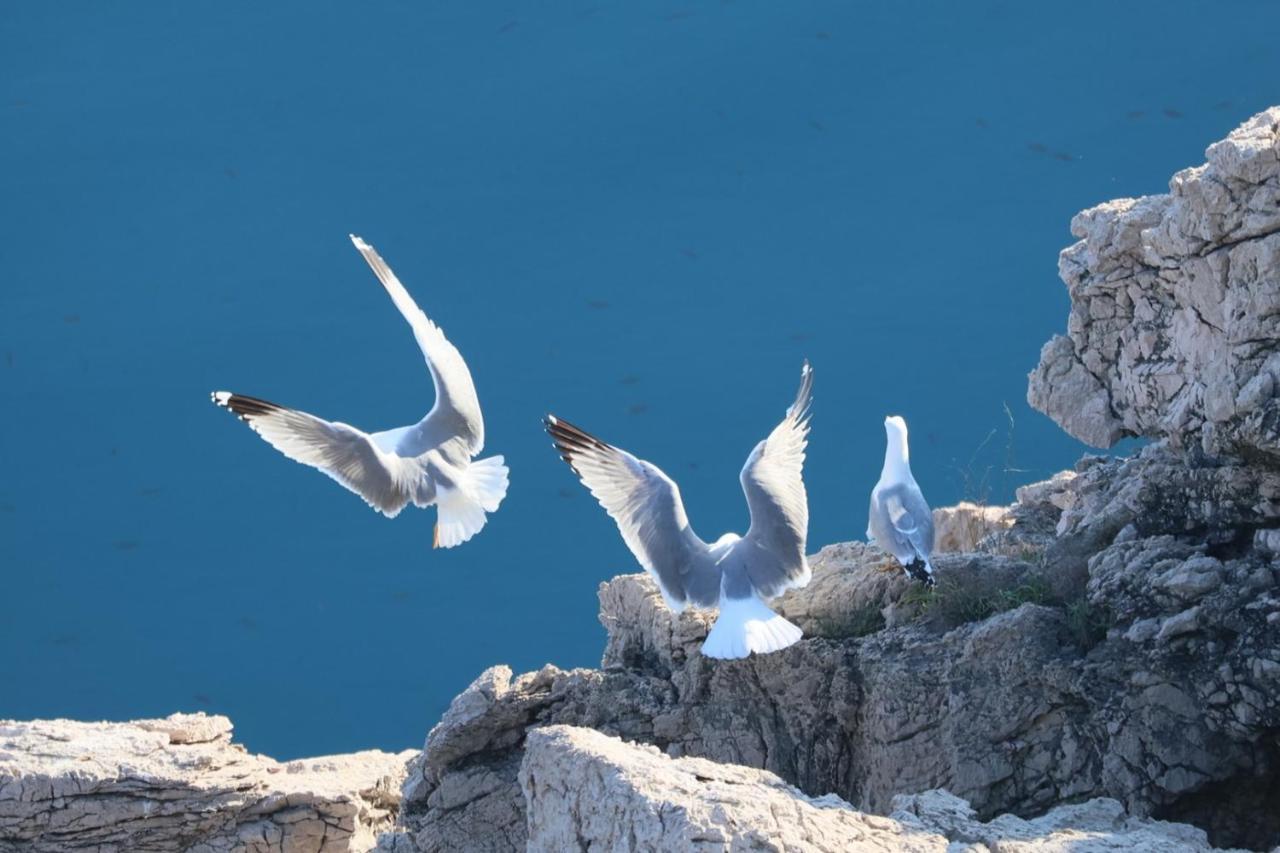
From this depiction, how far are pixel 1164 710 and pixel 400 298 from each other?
3723mm

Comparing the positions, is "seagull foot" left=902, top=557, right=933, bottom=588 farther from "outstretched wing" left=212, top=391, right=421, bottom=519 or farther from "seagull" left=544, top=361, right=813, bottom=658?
"outstretched wing" left=212, top=391, right=421, bottom=519

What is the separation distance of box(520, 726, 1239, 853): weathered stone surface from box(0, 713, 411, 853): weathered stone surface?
2327 millimetres

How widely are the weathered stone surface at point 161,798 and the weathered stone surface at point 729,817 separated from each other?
2.33 meters

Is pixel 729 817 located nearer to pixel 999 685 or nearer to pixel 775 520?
pixel 999 685

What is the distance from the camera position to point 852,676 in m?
6.58

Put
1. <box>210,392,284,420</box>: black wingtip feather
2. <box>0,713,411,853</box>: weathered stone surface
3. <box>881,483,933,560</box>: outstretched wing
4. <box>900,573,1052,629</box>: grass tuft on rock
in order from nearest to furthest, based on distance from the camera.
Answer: <box>900,573,1052,629</box>: grass tuft on rock → <box>881,483,933,560</box>: outstretched wing → <box>0,713,411,853</box>: weathered stone surface → <box>210,392,284,420</box>: black wingtip feather

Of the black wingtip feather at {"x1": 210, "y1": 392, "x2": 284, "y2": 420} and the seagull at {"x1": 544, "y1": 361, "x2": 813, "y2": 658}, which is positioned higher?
the black wingtip feather at {"x1": 210, "y1": 392, "x2": 284, "y2": 420}

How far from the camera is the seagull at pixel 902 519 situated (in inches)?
263

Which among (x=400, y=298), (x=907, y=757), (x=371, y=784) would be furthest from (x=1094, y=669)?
(x=400, y=298)

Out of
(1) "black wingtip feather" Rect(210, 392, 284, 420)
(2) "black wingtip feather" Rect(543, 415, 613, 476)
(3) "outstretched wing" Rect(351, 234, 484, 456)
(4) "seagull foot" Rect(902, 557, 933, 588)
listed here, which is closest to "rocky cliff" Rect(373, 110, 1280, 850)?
(4) "seagull foot" Rect(902, 557, 933, 588)

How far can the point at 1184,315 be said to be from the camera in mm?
6508

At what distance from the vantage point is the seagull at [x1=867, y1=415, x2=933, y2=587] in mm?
6676

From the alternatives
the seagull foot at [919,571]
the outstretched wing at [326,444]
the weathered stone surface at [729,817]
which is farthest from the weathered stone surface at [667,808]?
the outstretched wing at [326,444]

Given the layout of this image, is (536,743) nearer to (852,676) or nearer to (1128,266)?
(852,676)
